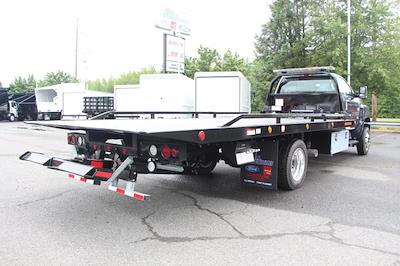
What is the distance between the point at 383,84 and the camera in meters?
18.9

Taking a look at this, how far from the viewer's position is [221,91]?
54.0 feet

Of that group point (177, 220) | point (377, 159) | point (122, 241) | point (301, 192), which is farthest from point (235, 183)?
point (377, 159)

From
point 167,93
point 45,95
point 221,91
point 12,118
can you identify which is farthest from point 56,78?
point 221,91

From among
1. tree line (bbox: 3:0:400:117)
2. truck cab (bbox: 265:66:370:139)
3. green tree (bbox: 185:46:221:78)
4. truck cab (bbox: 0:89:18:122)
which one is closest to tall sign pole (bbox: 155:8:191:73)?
tree line (bbox: 3:0:400:117)

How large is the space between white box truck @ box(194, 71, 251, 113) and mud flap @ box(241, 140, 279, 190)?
10509 millimetres

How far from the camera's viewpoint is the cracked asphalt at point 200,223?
11.8ft

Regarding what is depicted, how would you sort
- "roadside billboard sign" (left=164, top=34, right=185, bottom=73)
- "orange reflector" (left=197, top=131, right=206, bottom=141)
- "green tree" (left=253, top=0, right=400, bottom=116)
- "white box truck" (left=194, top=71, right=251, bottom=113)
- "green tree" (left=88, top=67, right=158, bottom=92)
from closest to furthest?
"orange reflector" (left=197, top=131, right=206, bottom=141), "white box truck" (left=194, top=71, right=251, bottom=113), "green tree" (left=253, top=0, right=400, bottom=116), "roadside billboard sign" (left=164, top=34, right=185, bottom=73), "green tree" (left=88, top=67, right=158, bottom=92)

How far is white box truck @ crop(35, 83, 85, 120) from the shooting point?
100ft

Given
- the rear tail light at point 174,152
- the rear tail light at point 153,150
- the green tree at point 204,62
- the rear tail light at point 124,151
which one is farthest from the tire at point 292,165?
the green tree at point 204,62

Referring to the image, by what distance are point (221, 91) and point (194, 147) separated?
12.0 m

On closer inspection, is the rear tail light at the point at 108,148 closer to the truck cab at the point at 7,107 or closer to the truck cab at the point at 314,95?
the truck cab at the point at 314,95

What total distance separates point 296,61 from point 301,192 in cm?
1657

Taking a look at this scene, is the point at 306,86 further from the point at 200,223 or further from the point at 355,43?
the point at 355,43

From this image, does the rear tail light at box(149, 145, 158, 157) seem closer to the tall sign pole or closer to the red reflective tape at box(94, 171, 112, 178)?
the red reflective tape at box(94, 171, 112, 178)
